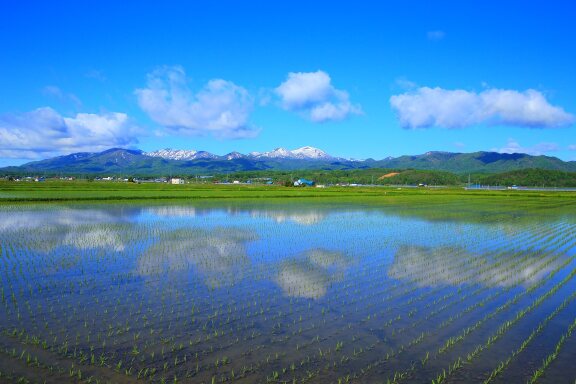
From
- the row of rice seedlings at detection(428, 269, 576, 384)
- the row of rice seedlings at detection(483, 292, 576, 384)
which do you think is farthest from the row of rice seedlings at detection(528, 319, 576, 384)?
the row of rice seedlings at detection(428, 269, 576, 384)

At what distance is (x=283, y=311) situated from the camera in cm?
721

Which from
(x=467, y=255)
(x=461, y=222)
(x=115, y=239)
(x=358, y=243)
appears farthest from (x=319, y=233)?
(x=461, y=222)

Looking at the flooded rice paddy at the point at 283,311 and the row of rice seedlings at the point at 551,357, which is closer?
the row of rice seedlings at the point at 551,357

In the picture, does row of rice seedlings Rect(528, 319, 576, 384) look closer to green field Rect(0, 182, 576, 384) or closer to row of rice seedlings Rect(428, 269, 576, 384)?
green field Rect(0, 182, 576, 384)

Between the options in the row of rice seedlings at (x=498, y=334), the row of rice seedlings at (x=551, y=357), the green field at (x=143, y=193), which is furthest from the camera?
the green field at (x=143, y=193)

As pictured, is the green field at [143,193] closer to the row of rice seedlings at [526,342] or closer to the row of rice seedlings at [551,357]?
the row of rice seedlings at [526,342]

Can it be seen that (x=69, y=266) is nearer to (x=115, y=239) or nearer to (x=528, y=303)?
(x=115, y=239)

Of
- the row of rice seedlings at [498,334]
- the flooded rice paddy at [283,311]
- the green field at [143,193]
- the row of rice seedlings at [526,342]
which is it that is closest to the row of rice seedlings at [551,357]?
the flooded rice paddy at [283,311]

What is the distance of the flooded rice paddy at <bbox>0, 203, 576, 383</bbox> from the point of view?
511cm

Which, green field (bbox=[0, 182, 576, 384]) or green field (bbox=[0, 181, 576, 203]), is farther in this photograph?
green field (bbox=[0, 181, 576, 203])

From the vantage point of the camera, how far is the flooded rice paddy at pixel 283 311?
5.11 meters

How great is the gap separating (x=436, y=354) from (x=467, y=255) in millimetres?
8067

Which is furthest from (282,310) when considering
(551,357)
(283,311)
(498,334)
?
(551,357)

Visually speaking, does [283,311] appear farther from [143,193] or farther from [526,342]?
[143,193]
